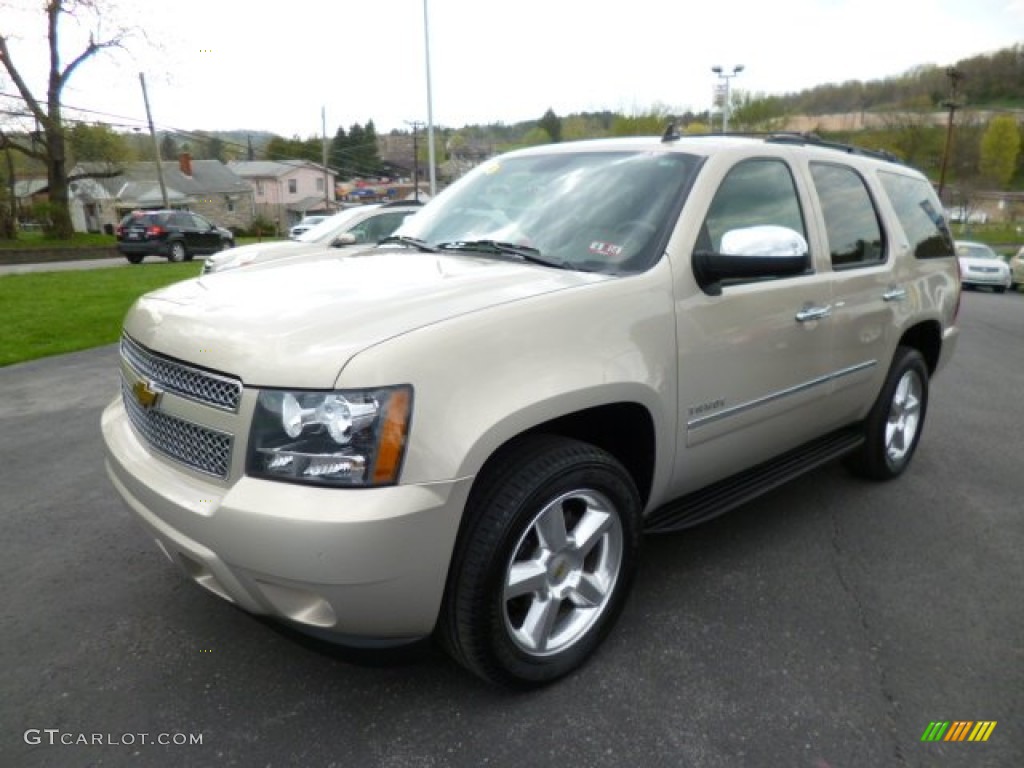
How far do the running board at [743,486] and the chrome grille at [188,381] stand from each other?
1585 millimetres

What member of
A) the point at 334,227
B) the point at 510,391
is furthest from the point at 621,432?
the point at 334,227

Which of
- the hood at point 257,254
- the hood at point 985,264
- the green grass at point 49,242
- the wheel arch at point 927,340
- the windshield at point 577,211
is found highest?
the windshield at point 577,211

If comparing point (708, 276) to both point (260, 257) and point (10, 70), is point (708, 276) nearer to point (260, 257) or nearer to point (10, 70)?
point (260, 257)

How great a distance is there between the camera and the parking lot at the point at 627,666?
7.19ft

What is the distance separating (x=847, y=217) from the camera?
3.68 metres

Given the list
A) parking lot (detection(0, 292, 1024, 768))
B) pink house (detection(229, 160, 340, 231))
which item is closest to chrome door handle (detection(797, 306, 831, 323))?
parking lot (detection(0, 292, 1024, 768))

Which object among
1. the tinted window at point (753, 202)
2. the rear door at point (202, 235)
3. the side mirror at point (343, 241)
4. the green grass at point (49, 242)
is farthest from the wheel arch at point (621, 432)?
the green grass at point (49, 242)

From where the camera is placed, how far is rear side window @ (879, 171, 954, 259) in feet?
13.6

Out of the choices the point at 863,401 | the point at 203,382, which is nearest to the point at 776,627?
the point at 863,401

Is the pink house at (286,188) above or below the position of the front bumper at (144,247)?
above

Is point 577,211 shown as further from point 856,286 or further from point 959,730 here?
point 959,730

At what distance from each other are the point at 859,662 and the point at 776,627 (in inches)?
12.3

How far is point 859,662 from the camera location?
2.61 meters

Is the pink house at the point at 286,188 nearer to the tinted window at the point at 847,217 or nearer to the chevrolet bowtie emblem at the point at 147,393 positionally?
the tinted window at the point at 847,217
